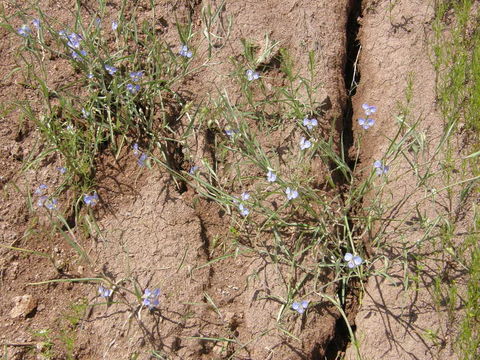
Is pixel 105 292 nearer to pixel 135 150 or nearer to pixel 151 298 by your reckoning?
pixel 151 298

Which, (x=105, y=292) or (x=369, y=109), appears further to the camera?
(x=369, y=109)

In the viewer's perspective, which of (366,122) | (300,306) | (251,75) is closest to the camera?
(300,306)

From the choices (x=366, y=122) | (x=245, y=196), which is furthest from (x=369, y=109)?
(x=245, y=196)

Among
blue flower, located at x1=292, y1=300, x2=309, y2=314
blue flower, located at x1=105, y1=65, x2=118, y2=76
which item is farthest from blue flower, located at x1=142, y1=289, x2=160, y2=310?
blue flower, located at x1=105, y1=65, x2=118, y2=76

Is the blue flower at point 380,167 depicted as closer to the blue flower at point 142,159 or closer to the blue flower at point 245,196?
the blue flower at point 245,196

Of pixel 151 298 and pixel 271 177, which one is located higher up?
pixel 271 177

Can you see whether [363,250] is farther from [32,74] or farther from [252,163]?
[32,74]

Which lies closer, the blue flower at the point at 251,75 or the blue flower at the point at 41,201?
the blue flower at the point at 41,201

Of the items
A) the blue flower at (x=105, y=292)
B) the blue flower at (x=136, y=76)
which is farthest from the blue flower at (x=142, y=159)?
the blue flower at (x=105, y=292)
